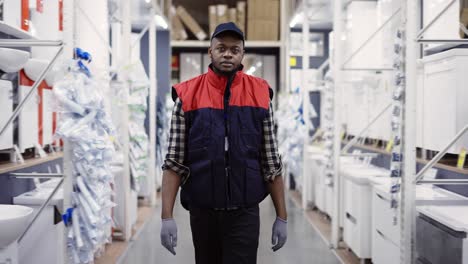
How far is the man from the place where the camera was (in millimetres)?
1926

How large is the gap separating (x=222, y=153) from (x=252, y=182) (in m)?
0.17

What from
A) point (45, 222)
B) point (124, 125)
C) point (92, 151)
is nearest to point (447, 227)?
point (92, 151)

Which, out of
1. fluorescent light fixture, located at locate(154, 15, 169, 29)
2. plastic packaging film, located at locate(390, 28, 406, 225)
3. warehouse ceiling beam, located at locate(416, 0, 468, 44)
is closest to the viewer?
warehouse ceiling beam, located at locate(416, 0, 468, 44)

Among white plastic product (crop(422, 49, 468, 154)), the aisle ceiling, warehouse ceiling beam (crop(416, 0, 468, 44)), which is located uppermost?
the aisle ceiling

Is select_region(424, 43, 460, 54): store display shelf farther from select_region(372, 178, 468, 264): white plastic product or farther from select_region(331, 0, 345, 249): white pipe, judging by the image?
select_region(372, 178, 468, 264): white plastic product

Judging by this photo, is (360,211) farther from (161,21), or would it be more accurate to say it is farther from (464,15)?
(161,21)

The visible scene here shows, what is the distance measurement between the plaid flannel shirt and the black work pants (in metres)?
0.16

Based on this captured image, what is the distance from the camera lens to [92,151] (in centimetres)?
309

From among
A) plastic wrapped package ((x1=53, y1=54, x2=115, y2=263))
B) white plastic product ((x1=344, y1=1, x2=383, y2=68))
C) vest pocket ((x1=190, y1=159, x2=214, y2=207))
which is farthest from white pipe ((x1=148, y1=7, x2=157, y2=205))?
vest pocket ((x1=190, y1=159, x2=214, y2=207))

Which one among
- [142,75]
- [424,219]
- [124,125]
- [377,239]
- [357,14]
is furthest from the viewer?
[142,75]

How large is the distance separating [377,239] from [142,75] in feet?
10.6

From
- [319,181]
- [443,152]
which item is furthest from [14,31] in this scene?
[319,181]

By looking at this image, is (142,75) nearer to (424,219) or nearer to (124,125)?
(124,125)

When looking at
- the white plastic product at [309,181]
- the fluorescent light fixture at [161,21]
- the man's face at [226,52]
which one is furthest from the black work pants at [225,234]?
the fluorescent light fixture at [161,21]
